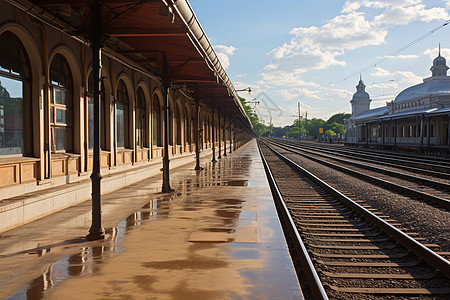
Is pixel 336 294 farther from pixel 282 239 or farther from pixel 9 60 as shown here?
pixel 9 60

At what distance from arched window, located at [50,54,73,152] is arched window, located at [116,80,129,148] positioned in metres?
3.69

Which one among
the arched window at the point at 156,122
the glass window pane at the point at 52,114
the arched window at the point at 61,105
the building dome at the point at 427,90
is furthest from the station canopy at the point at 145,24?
the building dome at the point at 427,90

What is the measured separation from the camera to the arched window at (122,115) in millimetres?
14547

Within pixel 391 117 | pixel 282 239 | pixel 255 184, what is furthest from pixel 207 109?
pixel 282 239

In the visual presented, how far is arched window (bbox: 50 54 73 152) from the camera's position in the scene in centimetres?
985

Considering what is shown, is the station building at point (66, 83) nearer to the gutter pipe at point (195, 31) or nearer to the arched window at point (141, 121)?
the gutter pipe at point (195, 31)

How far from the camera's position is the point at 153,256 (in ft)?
18.5

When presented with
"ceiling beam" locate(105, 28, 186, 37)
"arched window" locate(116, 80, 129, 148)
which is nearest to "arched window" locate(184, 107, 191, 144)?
"arched window" locate(116, 80, 129, 148)

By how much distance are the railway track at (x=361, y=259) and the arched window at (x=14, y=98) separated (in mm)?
6007

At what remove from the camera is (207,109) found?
36812mm

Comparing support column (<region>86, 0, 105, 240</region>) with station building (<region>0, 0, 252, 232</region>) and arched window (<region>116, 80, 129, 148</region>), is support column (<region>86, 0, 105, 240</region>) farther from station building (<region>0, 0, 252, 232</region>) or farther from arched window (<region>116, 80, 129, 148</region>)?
arched window (<region>116, 80, 129, 148</region>)

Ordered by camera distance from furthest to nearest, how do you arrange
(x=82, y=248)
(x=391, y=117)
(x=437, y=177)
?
(x=391, y=117)
(x=437, y=177)
(x=82, y=248)

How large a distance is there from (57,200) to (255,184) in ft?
24.6

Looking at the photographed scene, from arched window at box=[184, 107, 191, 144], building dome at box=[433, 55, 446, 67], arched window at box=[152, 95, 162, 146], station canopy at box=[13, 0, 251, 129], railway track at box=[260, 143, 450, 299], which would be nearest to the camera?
railway track at box=[260, 143, 450, 299]
